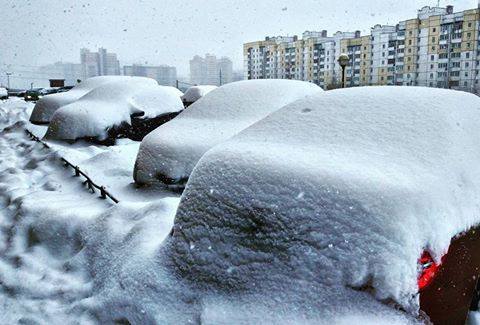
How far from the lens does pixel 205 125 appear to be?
6445 mm

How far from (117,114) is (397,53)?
222 feet

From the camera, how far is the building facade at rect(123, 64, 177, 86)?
92.1 metres

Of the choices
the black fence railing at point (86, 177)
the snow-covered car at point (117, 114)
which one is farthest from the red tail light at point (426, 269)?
the snow-covered car at point (117, 114)

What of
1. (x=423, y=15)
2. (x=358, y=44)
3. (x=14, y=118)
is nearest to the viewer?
(x=14, y=118)

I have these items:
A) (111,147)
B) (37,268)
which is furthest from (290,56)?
(37,268)

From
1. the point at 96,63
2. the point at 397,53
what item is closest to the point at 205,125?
the point at 397,53

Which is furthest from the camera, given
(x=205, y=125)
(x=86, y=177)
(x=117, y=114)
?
(x=117, y=114)

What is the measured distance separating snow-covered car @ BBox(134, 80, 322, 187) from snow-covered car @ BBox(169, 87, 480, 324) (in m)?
2.82

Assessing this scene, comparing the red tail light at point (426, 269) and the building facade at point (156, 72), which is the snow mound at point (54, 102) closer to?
the red tail light at point (426, 269)

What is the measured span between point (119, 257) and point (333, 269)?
2045 mm

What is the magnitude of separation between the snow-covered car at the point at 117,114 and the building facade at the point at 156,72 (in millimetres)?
79160

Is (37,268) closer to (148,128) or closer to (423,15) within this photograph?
(148,128)

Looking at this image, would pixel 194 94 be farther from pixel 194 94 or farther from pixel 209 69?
pixel 209 69

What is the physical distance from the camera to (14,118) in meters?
17.2
